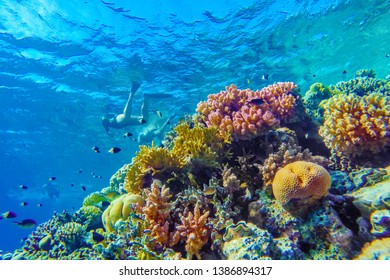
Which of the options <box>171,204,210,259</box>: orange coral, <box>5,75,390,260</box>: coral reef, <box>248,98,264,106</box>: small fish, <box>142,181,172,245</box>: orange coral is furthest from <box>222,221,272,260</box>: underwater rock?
<box>248,98,264,106</box>: small fish

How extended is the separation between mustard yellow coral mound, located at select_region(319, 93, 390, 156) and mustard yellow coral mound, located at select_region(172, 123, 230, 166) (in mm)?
2164

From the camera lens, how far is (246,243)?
2922 millimetres

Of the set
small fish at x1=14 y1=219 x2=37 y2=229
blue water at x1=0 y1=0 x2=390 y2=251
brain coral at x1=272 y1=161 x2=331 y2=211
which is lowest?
brain coral at x1=272 y1=161 x2=331 y2=211

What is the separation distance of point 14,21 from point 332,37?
25.2 m

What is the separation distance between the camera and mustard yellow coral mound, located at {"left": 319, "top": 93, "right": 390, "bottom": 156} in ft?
13.7

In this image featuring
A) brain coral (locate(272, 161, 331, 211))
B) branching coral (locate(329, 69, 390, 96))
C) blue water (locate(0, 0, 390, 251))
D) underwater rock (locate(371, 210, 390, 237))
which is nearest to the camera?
underwater rock (locate(371, 210, 390, 237))

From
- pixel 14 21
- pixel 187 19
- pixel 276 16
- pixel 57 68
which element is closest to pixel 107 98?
pixel 57 68

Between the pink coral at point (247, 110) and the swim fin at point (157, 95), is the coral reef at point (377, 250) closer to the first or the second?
the pink coral at point (247, 110)

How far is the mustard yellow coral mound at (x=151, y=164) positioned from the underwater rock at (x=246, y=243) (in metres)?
1.79

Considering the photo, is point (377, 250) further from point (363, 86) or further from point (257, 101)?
point (363, 86)

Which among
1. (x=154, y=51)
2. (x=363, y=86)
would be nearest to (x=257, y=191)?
(x=363, y=86)

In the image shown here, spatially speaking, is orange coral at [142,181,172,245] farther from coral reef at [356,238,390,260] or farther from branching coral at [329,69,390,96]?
branching coral at [329,69,390,96]

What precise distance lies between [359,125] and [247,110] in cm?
212

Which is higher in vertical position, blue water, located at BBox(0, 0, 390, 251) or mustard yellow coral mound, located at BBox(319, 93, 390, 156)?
blue water, located at BBox(0, 0, 390, 251)
